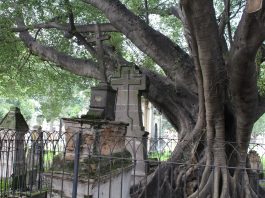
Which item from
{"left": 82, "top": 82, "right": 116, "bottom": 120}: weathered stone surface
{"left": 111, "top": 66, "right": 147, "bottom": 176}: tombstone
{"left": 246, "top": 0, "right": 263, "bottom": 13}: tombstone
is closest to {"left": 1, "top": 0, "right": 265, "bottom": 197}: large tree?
{"left": 246, "top": 0, "right": 263, "bottom": 13}: tombstone

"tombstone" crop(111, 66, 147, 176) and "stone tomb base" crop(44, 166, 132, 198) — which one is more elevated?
"tombstone" crop(111, 66, 147, 176)

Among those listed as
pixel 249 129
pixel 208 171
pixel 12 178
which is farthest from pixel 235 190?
pixel 12 178

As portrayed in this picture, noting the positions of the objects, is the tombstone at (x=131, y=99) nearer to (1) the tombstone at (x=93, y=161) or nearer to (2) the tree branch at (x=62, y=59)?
(2) the tree branch at (x=62, y=59)

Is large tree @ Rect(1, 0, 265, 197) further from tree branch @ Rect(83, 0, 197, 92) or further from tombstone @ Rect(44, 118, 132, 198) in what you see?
tombstone @ Rect(44, 118, 132, 198)

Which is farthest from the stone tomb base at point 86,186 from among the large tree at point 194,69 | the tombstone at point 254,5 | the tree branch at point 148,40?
the tree branch at point 148,40

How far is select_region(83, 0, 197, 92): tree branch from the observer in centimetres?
827

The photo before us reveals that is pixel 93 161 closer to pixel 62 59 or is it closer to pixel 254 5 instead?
pixel 254 5

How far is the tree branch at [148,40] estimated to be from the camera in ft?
27.1

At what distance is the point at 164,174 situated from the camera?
740 centimetres

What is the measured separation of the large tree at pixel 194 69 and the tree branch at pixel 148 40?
0.02 m

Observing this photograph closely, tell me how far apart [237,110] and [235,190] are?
4.64 feet

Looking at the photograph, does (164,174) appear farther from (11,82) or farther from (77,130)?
(11,82)

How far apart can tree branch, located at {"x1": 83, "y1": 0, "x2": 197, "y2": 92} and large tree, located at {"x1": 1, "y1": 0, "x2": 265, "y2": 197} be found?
22mm

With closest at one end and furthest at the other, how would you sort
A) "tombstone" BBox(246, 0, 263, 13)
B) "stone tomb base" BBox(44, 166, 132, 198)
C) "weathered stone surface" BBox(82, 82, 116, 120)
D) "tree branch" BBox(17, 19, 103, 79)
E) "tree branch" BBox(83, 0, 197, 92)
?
"tombstone" BBox(246, 0, 263, 13), "stone tomb base" BBox(44, 166, 132, 198), "weathered stone surface" BBox(82, 82, 116, 120), "tree branch" BBox(83, 0, 197, 92), "tree branch" BBox(17, 19, 103, 79)
